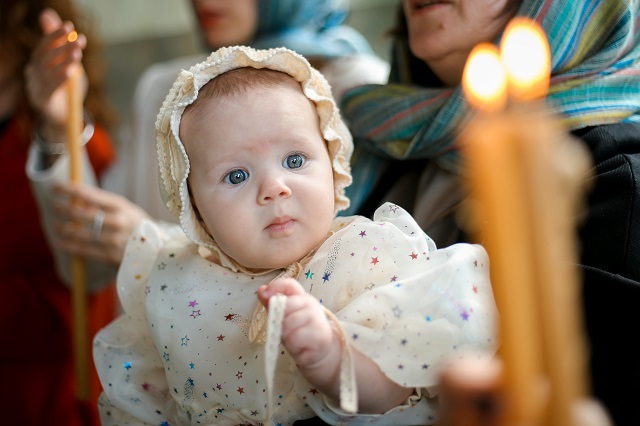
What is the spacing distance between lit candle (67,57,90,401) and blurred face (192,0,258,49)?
1.22ft

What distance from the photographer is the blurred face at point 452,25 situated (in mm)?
1063

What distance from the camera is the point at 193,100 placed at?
841 millimetres

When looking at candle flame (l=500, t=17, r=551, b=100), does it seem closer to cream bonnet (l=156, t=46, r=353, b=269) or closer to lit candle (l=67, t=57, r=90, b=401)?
cream bonnet (l=156, t=46, r=353, b=269)

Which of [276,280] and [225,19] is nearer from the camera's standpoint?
[276,280]

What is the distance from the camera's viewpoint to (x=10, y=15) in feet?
5.64

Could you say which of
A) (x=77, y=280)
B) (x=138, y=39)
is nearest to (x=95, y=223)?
(x=77, y=280)

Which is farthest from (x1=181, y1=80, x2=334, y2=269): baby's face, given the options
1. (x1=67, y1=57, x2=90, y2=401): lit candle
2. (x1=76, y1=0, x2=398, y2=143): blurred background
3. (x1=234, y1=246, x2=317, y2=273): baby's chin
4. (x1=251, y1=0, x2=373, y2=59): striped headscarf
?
(x1=76, y1=0, x2=398, y2=143): blurred background

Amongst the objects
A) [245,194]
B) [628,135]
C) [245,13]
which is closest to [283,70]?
[245,194]

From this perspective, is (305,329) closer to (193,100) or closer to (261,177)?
(261,177)

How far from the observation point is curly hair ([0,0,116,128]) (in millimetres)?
1700

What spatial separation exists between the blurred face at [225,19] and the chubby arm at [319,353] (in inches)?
41.6

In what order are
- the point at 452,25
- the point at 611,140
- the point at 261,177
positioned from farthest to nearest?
the point at 452,25
the point at 611,140
the point at 261,177

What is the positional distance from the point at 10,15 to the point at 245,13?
55cm

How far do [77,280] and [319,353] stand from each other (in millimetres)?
817
